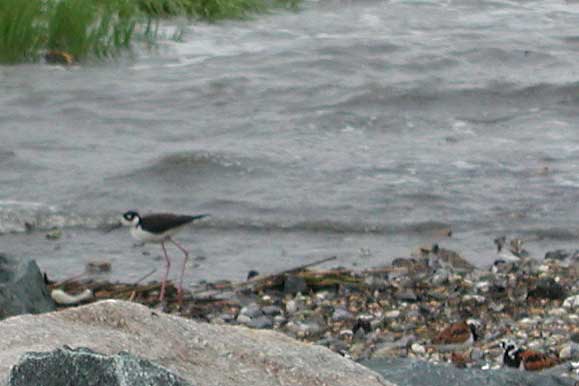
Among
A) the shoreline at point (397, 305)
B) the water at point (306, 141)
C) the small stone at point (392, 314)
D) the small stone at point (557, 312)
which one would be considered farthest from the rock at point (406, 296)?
the water at point (306, 141)

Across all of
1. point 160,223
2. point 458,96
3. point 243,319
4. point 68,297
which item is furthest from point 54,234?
point 458,96

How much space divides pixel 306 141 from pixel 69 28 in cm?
324

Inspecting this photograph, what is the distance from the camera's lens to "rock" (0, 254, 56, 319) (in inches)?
243

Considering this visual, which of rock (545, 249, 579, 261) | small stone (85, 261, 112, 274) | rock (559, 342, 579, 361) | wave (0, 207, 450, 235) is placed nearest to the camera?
rock (559, 342, 579, 361)

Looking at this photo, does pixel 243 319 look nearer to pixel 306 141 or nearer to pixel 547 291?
pixel 547 291

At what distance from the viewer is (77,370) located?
3.07m

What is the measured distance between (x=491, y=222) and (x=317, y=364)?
260 inches

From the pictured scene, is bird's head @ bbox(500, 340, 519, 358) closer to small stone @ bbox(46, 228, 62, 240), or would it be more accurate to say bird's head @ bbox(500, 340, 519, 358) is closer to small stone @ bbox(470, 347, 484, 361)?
small stone @ bbox(470, 347, 484, 361)

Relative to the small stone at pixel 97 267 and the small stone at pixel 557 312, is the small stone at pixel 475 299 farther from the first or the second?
the small stone at pixel 97 267

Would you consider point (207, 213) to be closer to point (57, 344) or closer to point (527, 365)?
point (527, 365)

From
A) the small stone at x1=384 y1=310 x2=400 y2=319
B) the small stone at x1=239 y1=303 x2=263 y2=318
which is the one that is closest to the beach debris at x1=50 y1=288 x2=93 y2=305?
the small stone at x1=239 y1=303 x2=263 y2=318

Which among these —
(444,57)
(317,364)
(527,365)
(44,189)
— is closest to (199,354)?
(317,364)

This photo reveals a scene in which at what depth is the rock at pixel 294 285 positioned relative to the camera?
26.9 ft

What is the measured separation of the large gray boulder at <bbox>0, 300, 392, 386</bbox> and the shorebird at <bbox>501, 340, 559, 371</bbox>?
7.76 ft
